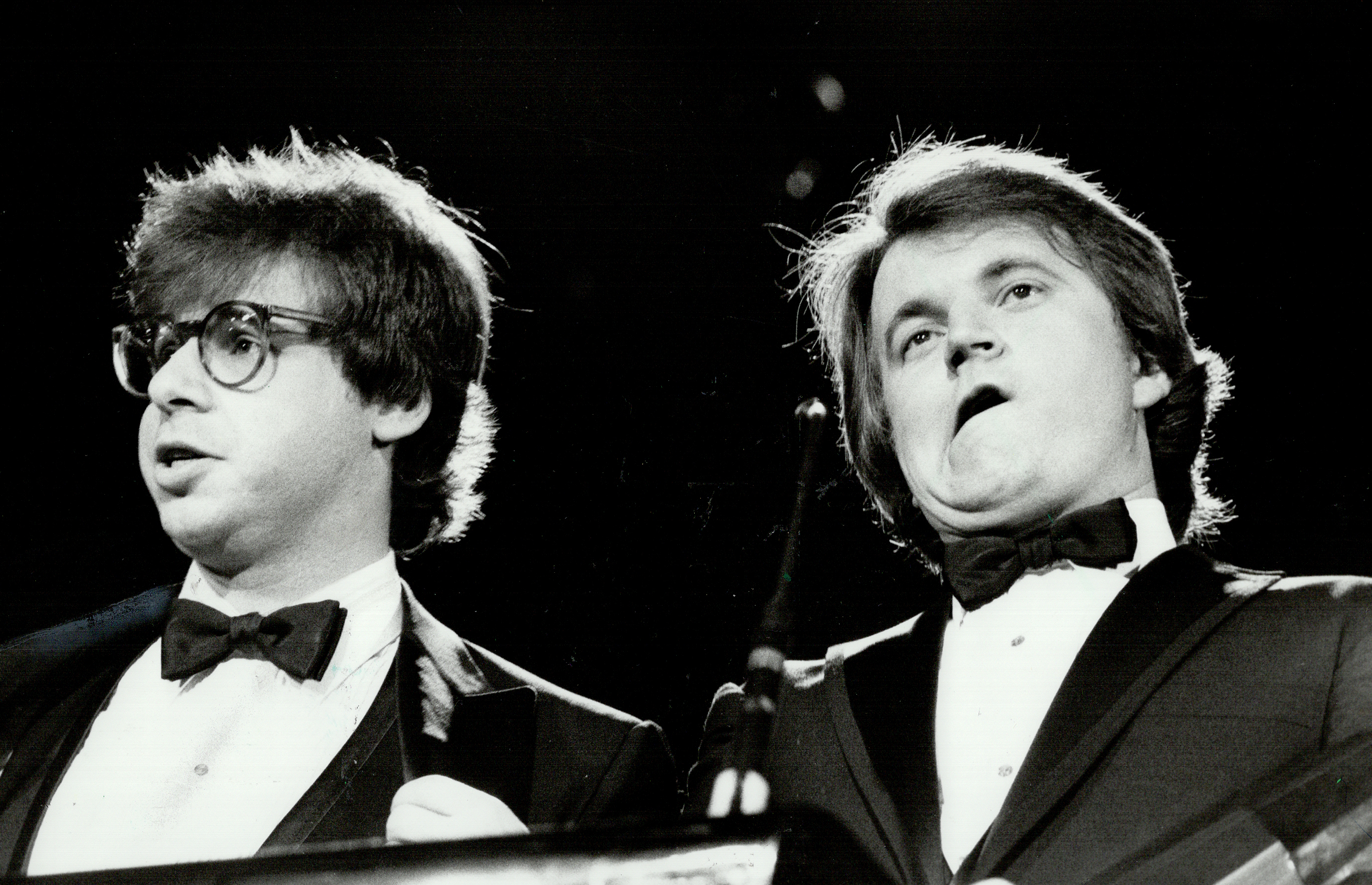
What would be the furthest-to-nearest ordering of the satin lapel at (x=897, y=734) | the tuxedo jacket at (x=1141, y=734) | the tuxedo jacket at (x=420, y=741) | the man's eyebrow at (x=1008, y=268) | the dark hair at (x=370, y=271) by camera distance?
1. the dark hair at (x=370, y=271)
2. the man's eyebrow at (x=1008, y=268)
3. the tuxedo jacket at (x=420, y=741)
4. the satin lapel at (x=897, y=734)
5. the tuxedo jacket at (x=1141, y=734)

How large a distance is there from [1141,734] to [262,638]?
3.47 feet

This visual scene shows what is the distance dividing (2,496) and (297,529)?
0.57 metres

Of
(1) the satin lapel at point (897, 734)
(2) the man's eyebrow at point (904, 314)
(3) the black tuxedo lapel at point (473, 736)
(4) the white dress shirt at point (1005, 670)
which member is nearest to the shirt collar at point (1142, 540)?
(4) the white dress shirt at point (1005, 670)

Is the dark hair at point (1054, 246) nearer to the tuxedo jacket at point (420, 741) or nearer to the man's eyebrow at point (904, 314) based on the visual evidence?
the man's eyebrow at point (904, 314)

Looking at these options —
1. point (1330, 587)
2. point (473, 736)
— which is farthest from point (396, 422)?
point (1330, 587)

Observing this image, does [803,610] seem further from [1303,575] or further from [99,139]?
[99,139]

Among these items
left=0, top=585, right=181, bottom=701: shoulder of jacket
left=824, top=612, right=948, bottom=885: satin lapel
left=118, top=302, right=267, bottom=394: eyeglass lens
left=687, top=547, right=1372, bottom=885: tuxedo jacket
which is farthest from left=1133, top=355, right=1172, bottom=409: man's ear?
left=0, top=585, right=181, bottom=701: shoulder of jacket

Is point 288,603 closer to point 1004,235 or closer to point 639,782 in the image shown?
point 639,782

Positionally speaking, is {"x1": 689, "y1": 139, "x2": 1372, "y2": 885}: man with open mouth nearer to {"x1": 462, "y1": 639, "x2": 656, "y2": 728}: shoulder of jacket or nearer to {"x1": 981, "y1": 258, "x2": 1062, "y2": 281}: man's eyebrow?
{"x1": 981, "y1": 258, "x2": 1062, "y2": 281}: man's eyebrow

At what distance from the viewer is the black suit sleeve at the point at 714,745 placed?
64.9 inches

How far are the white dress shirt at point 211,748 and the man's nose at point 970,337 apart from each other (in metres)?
0.83

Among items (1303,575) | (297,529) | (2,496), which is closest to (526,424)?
(297,529)

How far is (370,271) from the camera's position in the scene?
→ 192 centimetres

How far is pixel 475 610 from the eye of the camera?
195cm
